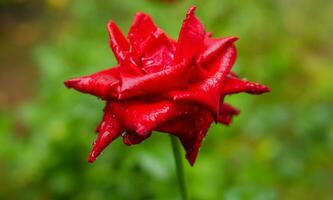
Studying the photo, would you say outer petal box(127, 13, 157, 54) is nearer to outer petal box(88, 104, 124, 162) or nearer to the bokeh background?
outer petal box(88, 104, 124, 162)

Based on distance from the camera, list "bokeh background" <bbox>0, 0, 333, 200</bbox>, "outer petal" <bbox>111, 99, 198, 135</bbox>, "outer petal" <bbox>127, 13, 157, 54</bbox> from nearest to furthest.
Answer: "outer petal" <bbox>111, 99, 198, 135</bbox>, "outer petal" <bbox>127, 13, 157, 54</bbox>, "bokeh background" <bbox>0, 0, 333, 200</bbox>

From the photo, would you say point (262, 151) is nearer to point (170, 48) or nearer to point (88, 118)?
point (88, 118)

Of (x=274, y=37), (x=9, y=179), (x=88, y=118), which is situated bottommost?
(x=9, y=179)

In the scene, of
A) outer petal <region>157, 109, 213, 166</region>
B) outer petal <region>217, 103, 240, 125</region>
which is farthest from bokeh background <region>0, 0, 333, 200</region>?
outer petal <region>157, 109, 213, 166</region>

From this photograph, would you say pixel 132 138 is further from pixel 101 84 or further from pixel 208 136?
pixel 208 136

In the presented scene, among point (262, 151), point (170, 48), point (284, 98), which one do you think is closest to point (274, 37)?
point (284, 98)

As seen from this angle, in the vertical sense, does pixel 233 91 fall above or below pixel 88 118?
above

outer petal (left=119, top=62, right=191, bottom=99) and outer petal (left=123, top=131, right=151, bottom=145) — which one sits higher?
outer petal (left=119, top=62, right=191, bottom=99)

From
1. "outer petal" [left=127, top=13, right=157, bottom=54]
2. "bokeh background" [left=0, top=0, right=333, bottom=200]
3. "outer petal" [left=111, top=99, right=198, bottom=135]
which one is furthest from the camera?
"bokeh background" [left=0, top=0, right=333, bottom=200]
